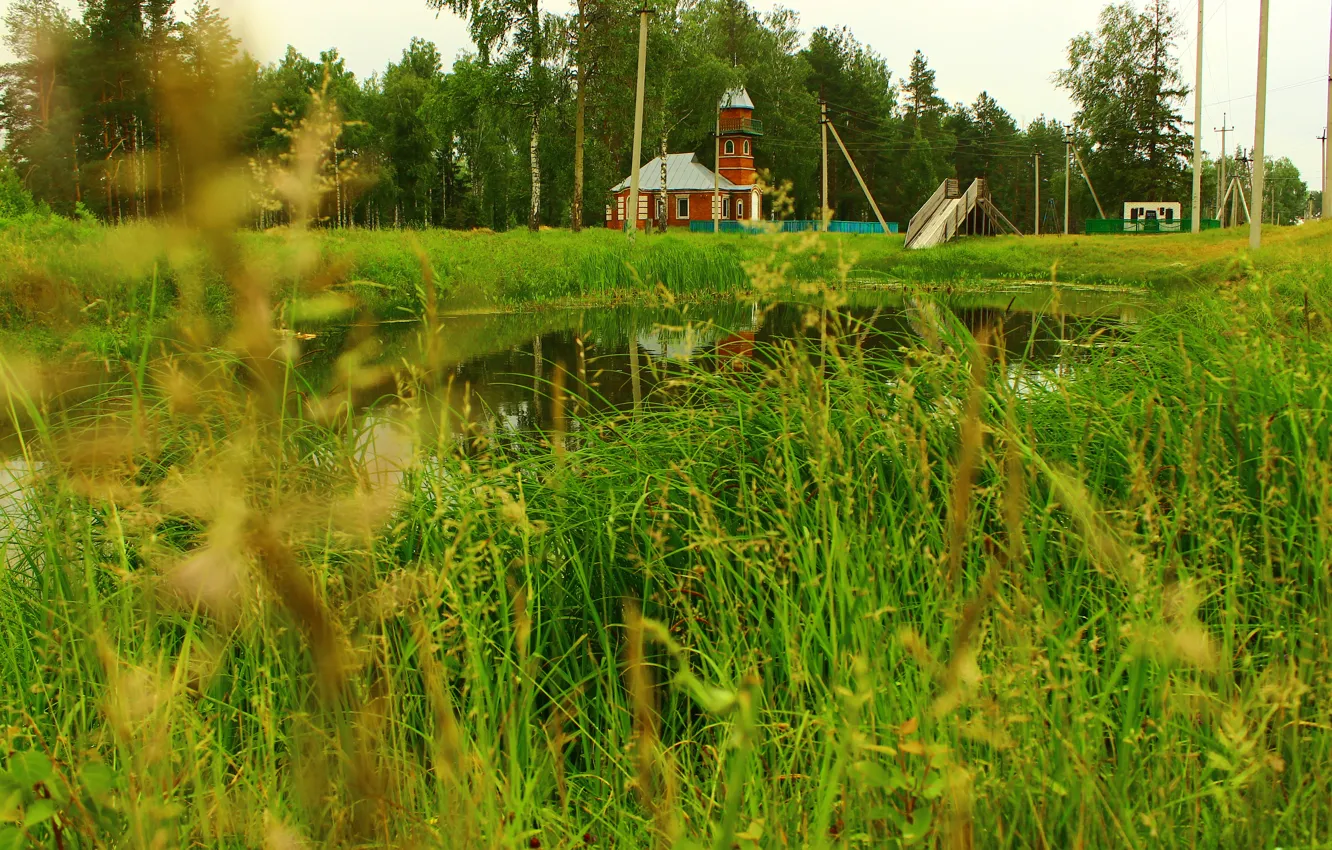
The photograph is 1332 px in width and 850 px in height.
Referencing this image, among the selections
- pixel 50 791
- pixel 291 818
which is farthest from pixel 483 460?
pixel 50 791

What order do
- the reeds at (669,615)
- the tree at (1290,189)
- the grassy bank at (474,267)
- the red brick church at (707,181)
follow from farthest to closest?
the tree at (1290,189) → the red brick church at (707,181) → the reeds at (669,615) → the grassy bank at (474,267)

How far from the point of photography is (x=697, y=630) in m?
1.98

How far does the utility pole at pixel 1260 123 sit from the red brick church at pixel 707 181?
28.0 metres

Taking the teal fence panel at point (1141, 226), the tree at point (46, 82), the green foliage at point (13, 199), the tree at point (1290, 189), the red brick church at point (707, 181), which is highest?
the tree at point (1290, 189)

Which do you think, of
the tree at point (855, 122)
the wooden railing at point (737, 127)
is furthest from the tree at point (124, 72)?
the tree at point (855, 122)

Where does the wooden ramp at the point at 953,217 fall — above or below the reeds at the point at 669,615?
above

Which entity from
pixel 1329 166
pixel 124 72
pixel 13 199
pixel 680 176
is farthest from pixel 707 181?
pixel 124 72

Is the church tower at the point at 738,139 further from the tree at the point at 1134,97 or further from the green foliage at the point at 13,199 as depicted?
the green foliage at the point at 13,199

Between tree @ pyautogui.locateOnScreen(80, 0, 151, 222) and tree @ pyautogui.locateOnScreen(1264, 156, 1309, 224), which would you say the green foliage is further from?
tree @ pyautogui.locateOnScreen(1264, 156, 1309, 224)

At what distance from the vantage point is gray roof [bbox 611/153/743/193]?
48469mm

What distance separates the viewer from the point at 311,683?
2176 millimetres

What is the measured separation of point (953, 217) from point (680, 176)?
Result: 18.9 meters

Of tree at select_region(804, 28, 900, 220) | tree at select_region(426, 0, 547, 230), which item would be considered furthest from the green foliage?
tree at select_region(804, 28, 900, 220)

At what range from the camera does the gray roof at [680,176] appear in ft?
159
